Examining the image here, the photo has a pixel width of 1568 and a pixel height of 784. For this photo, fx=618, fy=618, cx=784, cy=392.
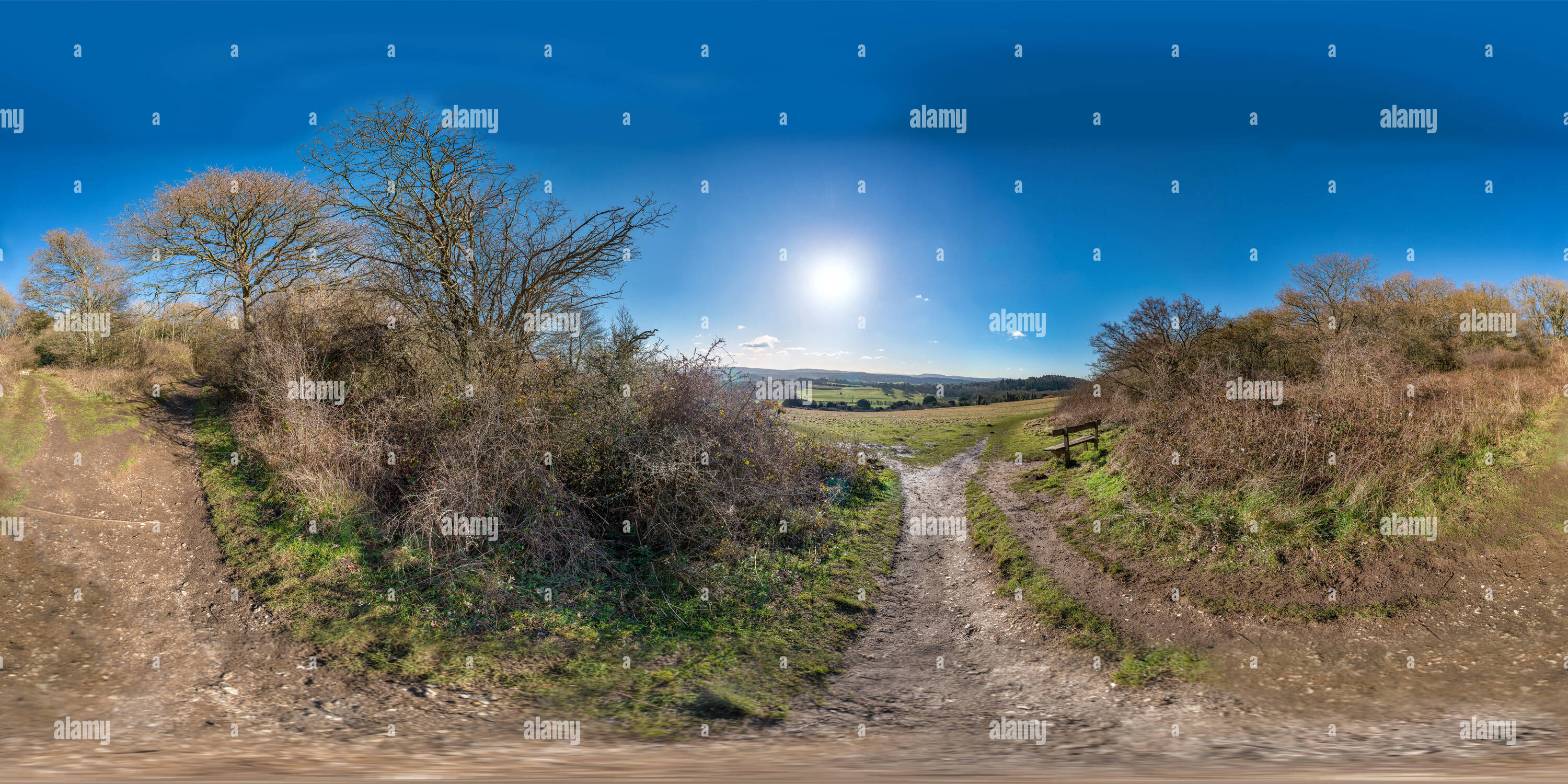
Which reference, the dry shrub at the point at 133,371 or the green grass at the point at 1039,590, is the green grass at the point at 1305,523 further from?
the dry shrub at the point at 133,371

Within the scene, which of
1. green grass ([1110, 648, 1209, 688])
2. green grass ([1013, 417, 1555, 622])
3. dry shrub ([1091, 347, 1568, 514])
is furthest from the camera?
dry shrub ([1091, 347, 1568, 514])

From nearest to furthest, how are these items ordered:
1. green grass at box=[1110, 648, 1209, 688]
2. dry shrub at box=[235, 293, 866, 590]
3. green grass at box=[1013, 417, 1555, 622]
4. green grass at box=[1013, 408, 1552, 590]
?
green grass at box=[1110, 648, 1209, 688] < green grass at box=[1013, 417, 1555, 622] < green grass at box=[1013, 408, 1552, 590] < dry shrub at box=[235, 293, 866, 590]

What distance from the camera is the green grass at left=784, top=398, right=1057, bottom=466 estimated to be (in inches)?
836

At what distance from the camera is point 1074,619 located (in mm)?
7992

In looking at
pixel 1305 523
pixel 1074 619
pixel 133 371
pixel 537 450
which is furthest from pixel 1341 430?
pixel 133 371

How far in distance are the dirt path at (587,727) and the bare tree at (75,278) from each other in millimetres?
19390

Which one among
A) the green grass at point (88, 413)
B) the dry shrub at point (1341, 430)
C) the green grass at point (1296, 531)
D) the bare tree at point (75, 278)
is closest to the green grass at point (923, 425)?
the green grass at point (1296, 531)

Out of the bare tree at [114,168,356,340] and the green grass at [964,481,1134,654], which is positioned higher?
the bare tree at [114,168,356,340]

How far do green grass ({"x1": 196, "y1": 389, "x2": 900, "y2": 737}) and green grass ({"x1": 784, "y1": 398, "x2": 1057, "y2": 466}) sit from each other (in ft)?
21.3

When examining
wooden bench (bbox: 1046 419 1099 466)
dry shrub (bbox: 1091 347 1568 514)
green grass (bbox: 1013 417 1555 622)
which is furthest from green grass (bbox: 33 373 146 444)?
wooden bench (bbox: 1046 419 1099 466)

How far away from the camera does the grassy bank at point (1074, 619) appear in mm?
6656

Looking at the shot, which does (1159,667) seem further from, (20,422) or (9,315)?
(9,315)

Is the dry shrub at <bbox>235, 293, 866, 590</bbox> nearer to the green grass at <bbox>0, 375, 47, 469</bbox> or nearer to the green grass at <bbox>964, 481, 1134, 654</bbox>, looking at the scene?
the green grass at <bbox>0, 375, 47, 469</bbox>

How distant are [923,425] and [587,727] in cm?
3087
